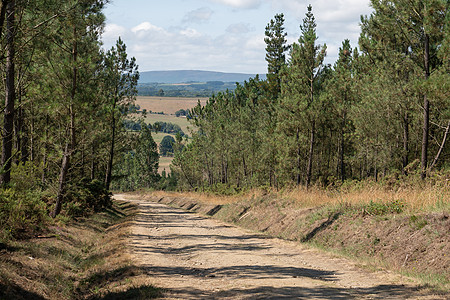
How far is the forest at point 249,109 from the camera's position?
1389 centimetres

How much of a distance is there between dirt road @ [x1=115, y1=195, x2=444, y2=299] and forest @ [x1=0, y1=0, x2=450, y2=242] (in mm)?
4871

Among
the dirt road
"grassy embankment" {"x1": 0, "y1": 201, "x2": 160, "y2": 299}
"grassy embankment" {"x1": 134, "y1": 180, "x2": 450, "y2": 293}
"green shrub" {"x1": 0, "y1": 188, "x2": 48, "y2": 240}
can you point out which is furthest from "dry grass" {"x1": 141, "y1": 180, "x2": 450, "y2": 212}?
"green shrub" {"x1": 0, "y1": 188, "x2": 48, "y2": 240}

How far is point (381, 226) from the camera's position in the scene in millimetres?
12516

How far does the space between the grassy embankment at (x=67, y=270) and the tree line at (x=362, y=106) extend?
510 inches

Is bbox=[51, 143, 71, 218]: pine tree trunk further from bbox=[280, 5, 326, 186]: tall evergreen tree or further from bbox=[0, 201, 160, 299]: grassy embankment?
bbox=[280, 5, 326, 186]: tall evergreen tree

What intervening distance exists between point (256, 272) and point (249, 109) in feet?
152

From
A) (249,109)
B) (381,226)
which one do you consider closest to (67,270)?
(381,226)

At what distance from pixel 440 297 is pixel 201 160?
71737 millimetres

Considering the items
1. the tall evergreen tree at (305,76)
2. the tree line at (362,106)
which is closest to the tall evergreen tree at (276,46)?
the tree line at (362,106)

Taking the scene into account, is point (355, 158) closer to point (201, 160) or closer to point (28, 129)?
point (28, 129)

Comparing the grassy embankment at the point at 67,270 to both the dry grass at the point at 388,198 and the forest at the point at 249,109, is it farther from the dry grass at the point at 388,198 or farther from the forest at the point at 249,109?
the dry grass at the point at 388,198

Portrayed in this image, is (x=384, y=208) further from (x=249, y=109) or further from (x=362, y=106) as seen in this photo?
(x=249, y=109)

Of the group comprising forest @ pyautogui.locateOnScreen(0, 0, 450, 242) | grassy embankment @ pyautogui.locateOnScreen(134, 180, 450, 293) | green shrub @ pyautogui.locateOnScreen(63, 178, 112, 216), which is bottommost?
green shrub @ pyautogui.locateOnScreen(63, 178, 112, 216)

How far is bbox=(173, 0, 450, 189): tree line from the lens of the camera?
67.8 feet
